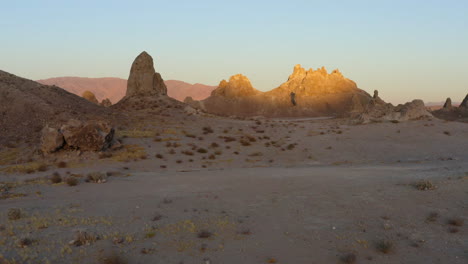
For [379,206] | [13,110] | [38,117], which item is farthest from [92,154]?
[379,206]

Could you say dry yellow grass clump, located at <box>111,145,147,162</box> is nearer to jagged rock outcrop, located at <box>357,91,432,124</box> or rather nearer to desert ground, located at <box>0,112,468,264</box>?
desert ground, located at <box>0,112,468,264</box>

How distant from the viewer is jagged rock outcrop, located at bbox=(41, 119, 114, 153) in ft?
62.3

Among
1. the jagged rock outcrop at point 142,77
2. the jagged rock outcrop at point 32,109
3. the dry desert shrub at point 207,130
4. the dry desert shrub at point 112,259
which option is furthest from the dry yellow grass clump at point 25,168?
the jagged rock outcrop at point 142,77

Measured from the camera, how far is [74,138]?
19266 millimetres

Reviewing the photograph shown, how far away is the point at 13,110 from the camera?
2639cm

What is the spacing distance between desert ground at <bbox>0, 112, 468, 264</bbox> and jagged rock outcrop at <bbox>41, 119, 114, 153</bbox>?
1.70 feet

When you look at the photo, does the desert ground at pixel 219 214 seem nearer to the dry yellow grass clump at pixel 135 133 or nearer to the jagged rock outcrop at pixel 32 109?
the dry yellow grass clump at pixel 135 133

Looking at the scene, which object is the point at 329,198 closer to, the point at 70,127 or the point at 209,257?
the point at 209,257

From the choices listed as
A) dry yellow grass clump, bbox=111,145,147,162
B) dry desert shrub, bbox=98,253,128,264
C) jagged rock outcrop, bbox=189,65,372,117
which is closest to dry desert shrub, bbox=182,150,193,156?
dry yellow grass clump, bbox=111,145,147,162

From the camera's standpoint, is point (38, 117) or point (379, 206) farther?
point (38, 117)

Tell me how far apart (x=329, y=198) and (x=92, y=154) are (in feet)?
46.8

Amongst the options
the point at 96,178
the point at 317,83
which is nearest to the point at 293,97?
the point at 317,83

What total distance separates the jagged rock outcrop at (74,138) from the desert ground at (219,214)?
0.52 m

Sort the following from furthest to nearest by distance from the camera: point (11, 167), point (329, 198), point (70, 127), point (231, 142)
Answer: point (231, 142), point (70, 127), point (11, 167), point (329, 198)
